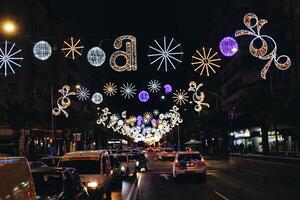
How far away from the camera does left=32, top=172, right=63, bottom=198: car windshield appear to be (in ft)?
34.4

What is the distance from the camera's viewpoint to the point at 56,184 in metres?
10.7

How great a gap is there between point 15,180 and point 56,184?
442 cm

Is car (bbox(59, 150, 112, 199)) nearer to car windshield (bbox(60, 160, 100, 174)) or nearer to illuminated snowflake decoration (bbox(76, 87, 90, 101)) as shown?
car windshield (bbox(60, 160, 100, 174))

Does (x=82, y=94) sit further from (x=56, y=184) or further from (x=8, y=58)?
(x=56, y=184)

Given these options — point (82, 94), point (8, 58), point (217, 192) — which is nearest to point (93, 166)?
point (217, 192)

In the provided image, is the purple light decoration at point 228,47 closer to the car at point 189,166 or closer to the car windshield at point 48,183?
the car at point 189,166

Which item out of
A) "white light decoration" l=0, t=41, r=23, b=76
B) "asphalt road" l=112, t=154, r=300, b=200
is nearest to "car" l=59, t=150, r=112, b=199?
"asphalt road" l=112, t=154, r=300, b=200

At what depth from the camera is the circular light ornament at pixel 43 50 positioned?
27.2 metres

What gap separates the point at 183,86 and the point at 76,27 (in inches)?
2708

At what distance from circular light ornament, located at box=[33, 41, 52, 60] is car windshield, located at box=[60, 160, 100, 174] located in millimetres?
11049

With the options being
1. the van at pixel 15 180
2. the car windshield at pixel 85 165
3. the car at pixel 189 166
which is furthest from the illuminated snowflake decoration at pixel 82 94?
the van at pixel 15 180

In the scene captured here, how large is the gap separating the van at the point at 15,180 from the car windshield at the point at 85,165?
385 inches

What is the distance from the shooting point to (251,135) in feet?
245

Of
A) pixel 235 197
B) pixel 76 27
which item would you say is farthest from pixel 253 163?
pixel 76 27
